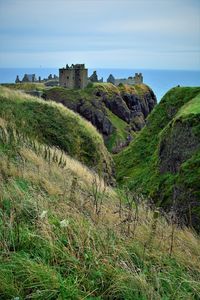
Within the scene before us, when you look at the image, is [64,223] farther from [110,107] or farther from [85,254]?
[110,107]

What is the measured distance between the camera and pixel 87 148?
21656 mm

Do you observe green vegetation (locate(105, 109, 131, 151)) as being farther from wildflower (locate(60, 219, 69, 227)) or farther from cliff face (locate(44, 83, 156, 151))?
wildflower (locate(60, 219, 69, 227))

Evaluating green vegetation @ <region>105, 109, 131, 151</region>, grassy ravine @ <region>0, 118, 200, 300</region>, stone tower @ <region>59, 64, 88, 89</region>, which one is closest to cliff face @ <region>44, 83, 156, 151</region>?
green vegetation @ <region>105, 109, 131, 151</region>

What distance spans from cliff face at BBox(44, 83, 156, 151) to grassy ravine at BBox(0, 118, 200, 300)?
75.9 meters

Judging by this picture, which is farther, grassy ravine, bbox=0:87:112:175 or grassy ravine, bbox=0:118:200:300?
grassy ravine, bbox=0:87:112:175

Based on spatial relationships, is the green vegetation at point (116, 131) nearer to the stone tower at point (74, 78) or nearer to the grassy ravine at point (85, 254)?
the stone tower at point (74, 78)

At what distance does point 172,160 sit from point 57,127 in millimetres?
8331

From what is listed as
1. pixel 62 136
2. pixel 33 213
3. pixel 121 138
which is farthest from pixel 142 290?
pixel 121 138

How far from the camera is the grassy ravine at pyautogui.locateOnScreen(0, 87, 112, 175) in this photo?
1942 centimetres

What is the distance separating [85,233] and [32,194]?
1.62 m

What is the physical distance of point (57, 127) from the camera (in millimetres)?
21156

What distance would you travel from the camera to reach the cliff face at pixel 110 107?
8412 cm

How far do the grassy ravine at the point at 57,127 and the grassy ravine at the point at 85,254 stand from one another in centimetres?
1244

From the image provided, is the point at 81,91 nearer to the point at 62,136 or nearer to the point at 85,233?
the point at 62,136
